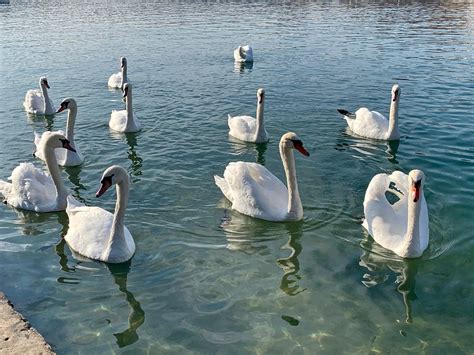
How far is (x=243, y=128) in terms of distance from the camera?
49.1ft

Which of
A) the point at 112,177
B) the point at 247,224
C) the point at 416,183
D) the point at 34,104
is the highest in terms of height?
the point at 112,177

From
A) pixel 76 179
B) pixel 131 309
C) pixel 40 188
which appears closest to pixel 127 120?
pixel 76 179

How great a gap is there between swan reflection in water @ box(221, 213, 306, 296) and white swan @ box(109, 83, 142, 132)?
20.2ft

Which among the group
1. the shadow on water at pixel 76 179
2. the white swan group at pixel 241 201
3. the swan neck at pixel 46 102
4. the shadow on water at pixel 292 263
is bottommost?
the shadow on water at pixel 292 263

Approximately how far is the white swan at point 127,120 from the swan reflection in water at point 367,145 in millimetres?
6002

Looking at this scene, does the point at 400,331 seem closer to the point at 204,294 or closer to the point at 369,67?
the point at 204,294

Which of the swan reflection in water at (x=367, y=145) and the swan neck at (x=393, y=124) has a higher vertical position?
the swan neck at (x=393, y=124)

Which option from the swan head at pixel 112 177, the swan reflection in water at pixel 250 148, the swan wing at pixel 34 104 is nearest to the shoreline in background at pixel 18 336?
the swan head at pixel 112 177

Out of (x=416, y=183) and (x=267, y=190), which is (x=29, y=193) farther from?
(x=416, y=183)

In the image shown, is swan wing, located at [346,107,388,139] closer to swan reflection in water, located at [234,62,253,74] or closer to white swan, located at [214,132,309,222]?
white swan, located at [214,132,309,222]

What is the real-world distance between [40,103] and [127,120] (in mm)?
4371

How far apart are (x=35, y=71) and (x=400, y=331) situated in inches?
861

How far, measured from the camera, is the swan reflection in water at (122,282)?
7.25 meters

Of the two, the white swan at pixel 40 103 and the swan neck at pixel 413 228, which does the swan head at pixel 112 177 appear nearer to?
the swan neck at pixel 413 228
